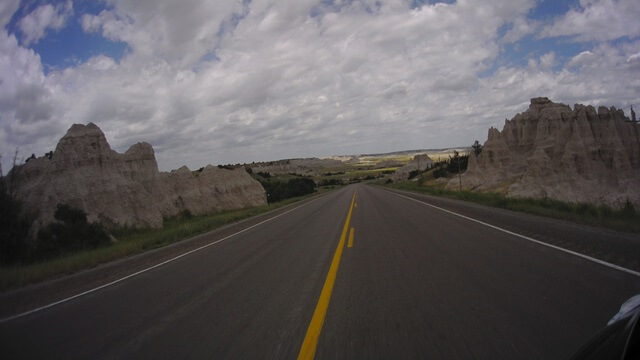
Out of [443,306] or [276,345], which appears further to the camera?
[443,306]

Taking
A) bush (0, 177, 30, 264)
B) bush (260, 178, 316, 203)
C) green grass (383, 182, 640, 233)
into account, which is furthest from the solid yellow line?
bush (260, 178, 316, 203)

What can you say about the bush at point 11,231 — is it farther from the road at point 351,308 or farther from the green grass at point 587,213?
the green grass at point 587,213

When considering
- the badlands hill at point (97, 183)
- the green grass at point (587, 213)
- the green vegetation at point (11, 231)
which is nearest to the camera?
the green grass at point (587, 213)

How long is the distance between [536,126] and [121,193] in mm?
46757

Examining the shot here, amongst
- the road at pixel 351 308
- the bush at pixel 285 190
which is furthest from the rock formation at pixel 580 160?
the road at pixel 351 308

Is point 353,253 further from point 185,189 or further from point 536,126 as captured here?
point 536,126

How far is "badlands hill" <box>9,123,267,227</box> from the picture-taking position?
25062 mm

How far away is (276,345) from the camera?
4844 millimetres

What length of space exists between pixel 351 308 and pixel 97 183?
2542 cm

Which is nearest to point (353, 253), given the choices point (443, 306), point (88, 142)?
point (443, 306)

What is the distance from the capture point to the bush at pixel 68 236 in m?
17.3

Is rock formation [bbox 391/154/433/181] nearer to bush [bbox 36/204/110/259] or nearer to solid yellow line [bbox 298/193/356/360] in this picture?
bush [bbox 36/204/110/259]

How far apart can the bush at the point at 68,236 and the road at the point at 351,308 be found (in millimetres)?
7815

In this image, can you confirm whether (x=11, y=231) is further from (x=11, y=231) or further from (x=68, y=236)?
(x=68, y=236)
